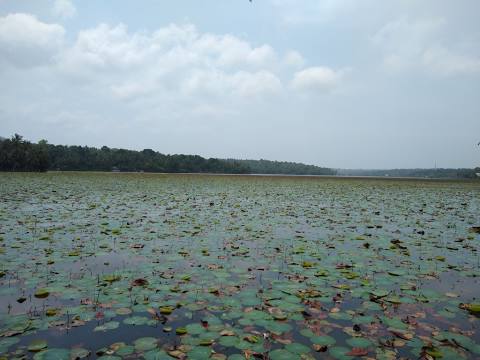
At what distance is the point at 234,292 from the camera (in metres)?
4.97

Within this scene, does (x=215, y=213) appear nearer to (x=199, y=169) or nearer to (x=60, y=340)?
(x=60, y=340)

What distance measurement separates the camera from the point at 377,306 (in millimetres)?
4531

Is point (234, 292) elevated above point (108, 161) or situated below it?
below

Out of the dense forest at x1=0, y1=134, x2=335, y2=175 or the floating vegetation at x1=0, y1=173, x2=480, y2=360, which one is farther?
the dense forest at x1=0, y1=134, x2=335, y2=175

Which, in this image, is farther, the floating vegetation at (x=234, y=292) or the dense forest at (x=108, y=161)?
the dense forest at (x=108, y=161)

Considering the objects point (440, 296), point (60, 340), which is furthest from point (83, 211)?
point (440, 296)

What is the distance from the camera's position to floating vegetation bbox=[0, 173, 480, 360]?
11.3 feet

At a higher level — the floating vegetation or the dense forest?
the dense forest

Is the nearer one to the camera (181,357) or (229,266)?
→ (181,357)

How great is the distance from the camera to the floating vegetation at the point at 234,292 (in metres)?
3.45

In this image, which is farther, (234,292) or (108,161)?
(108,161)

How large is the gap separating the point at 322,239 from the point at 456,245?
3287 millimetres

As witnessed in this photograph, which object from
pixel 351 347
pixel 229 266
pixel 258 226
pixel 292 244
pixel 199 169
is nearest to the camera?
pixel 351 347

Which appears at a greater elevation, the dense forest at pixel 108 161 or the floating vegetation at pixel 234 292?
the dense forest at pixel 108 161
